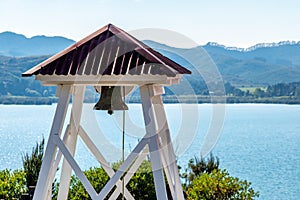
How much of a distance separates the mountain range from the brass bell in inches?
21.7

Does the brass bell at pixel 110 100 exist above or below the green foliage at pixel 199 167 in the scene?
above

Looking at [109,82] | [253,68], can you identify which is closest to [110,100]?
[109,82]

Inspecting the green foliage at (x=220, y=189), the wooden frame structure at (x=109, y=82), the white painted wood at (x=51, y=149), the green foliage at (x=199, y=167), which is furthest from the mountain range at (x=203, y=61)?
the green foliage at (x=199, y=167)

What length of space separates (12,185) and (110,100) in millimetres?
2690

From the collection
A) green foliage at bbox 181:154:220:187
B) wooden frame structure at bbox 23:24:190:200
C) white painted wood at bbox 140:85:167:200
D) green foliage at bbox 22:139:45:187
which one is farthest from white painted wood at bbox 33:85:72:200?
green foliage at bbox 181:154:220:187

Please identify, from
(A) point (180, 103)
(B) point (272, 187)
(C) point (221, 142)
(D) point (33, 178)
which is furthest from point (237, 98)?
(A) point (180, 103)

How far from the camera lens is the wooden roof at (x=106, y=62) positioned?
320 cm

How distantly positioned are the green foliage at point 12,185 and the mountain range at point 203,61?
9.25ft

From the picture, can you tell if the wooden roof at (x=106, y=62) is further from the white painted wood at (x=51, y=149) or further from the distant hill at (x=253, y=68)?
the distant hill at (x=253, y=68)

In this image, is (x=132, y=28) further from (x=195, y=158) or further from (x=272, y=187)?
(x=272, y=187)

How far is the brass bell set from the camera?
4.01 metres

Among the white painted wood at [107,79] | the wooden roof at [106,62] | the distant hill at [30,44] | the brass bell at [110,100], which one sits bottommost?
the brass bell at [110,100]

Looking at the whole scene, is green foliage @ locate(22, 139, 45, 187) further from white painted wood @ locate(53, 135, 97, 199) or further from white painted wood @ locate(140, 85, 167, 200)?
white painted wood @ locate(140, 85, 167, 200)

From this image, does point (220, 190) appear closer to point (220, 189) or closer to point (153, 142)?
point (220, 189)
